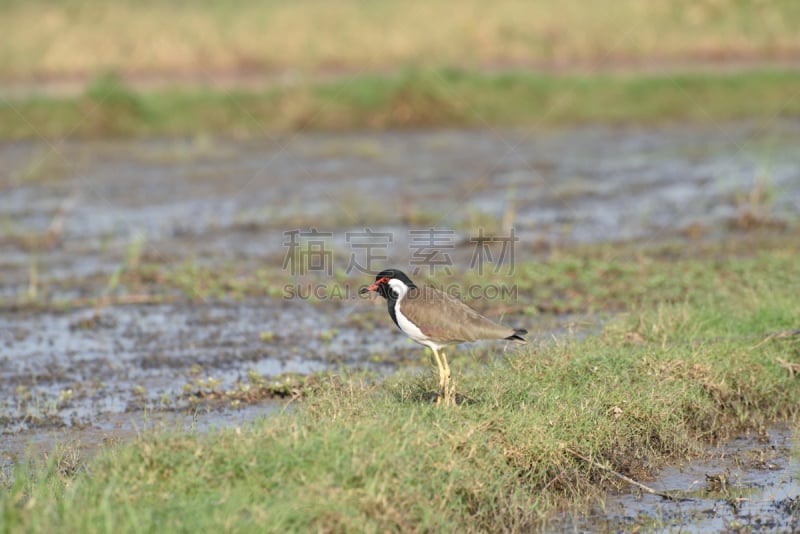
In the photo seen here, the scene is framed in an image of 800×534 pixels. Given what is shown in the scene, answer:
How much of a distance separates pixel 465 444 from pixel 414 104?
19.4m

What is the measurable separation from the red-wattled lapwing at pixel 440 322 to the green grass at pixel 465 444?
13.0 inches

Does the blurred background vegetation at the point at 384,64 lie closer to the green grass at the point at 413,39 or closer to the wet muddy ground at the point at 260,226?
the green grass at the point at 413,39

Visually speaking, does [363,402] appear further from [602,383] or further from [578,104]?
[578,104]

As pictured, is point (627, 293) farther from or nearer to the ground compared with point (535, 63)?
nearer to the ground

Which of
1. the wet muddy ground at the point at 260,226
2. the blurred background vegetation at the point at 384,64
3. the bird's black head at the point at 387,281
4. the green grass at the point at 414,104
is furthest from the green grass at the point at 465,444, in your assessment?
the blurred background vegetation at the point at 384,64

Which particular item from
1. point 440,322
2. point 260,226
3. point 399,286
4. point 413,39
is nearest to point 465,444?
point 440,322

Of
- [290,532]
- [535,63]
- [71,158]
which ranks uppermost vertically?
[535,63]

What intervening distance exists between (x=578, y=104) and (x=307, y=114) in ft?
21.8

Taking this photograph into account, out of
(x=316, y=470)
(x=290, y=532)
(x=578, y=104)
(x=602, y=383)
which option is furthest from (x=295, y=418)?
(x=578, y=104)

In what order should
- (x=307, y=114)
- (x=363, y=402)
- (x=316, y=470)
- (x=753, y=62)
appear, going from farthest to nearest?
(x=753, y=62) → (x=307, y=114) → (x=363, y=402) → (x=316, y=470)

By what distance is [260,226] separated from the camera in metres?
15.8

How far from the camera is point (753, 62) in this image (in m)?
30.6

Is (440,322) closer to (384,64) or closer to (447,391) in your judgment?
(447,391)

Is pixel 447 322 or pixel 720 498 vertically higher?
pixel 447 322
